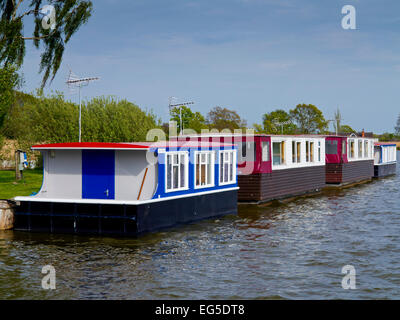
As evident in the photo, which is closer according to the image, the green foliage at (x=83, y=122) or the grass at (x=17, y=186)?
the grass at (x=17, y=186)

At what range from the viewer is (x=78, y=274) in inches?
506

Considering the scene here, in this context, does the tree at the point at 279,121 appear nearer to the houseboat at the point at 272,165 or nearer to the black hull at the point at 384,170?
the black hull at the point at 384,170

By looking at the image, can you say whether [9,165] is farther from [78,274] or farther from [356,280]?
[356,280]

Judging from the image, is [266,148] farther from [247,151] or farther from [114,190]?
[114,190]

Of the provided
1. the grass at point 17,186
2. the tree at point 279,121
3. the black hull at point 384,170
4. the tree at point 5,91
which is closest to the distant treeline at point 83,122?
the grass at point 17,186

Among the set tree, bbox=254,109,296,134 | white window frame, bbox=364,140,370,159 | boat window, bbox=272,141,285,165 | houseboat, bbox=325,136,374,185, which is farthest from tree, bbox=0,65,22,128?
tree, bbox=254,109,296,134

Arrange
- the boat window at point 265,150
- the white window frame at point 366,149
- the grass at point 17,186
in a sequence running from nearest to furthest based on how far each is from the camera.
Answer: the grass at point 17,186 < the boat window at point 265,150 < the white window frame at point 366,149

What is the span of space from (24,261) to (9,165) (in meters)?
30.9

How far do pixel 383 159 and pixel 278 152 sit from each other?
24461mm

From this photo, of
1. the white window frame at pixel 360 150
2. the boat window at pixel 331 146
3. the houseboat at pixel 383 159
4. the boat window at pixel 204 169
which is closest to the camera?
the boat window at pixel 204 169

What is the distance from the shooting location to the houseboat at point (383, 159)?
47.7m

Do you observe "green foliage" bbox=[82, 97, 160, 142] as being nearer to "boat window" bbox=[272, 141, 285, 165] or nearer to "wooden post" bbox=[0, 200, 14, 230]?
"boat window" bbox=[272, 141, 285, 165]

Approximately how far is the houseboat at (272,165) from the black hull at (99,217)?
25.6 feet

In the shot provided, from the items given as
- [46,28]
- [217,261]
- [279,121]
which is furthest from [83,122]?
[279,121]
